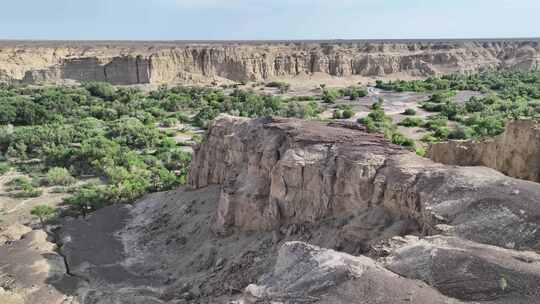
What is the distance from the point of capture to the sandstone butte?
940cm

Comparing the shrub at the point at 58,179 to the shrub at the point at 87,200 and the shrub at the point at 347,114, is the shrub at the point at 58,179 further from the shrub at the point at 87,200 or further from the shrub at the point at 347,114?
the shrub at the point at 347,114

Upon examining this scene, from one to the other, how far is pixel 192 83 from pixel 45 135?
133ft

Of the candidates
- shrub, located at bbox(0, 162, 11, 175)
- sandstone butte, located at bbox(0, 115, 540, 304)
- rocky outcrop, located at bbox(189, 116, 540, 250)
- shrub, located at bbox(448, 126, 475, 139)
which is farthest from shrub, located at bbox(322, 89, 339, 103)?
rocky outcrop, located at bbox(189, 116, 540, 250)

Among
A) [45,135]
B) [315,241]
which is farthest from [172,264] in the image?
[45,135]

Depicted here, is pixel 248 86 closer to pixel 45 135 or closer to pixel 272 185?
pixel 45 135

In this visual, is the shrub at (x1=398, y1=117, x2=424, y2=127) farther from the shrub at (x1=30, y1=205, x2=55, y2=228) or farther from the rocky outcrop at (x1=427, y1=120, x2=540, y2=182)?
the shrub at (x1=30, y1=205, x2=55, y2=228)

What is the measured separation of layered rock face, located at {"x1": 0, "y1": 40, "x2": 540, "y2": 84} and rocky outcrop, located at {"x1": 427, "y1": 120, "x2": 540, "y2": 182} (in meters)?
64.7

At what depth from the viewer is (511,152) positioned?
16.0m

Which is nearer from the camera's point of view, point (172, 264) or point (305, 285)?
point (305, 285)

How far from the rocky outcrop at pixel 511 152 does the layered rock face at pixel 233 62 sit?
212 ft

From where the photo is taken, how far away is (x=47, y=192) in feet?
99.2

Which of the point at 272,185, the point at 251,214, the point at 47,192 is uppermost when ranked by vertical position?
the point at 272,185

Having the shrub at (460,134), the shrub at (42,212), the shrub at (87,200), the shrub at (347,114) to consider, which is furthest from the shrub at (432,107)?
the shrub at (42,212)

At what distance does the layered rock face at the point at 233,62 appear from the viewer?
76.4m
